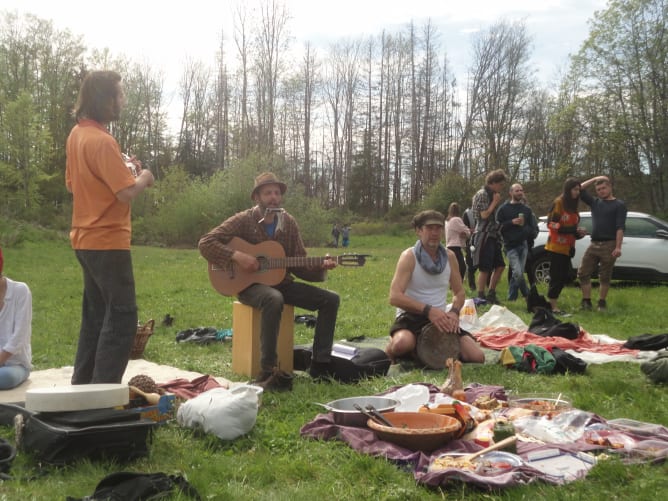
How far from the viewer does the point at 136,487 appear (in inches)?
104

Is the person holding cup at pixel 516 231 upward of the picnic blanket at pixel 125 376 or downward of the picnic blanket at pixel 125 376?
upward

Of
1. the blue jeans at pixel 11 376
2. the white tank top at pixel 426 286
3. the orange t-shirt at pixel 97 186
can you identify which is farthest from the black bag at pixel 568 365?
the blue jeans at pixel 11 376

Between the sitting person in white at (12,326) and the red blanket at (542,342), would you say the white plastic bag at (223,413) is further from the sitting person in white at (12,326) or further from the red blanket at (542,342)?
the red blanket at (542,342)

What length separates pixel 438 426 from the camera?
11.4 feet

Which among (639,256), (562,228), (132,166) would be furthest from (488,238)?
(132,166)

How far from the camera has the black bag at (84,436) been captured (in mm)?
3123

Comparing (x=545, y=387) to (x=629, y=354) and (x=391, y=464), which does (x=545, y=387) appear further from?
(x=391, y=464)

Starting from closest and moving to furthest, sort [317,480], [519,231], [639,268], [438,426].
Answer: [317,480] → [438,426] → [519,231] → [639,268]

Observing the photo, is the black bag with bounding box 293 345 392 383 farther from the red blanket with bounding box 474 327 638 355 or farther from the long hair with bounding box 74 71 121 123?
the long hair with bounding box 74 71 121 123

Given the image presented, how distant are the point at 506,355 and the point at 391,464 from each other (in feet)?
8.47

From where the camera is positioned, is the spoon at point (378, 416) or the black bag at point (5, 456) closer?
the black bag at point (5, 456)

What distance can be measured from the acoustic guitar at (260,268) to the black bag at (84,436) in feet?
6.76

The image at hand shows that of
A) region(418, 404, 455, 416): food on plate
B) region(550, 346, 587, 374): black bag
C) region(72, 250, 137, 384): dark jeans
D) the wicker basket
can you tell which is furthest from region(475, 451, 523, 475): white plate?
the wicker basket

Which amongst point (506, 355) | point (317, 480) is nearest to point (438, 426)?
point (317, 480)
